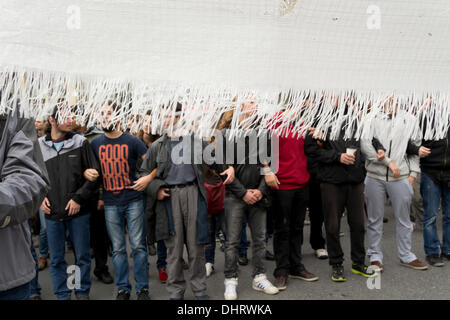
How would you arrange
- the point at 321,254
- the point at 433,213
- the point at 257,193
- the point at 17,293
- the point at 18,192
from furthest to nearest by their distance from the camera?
the point at 321,254, the point at 433,213, the point at 257,193, the point at 17,293, the point at 18,192

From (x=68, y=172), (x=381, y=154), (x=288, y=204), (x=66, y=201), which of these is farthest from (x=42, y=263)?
(x=381, y=154)

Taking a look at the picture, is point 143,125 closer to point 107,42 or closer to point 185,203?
point 107,42

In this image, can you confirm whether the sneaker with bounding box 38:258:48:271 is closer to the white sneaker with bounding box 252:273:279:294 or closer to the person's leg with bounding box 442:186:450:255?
the white sneaker with bounding box 252:273:279:294

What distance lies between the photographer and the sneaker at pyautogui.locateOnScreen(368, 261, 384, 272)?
3691 millimetres

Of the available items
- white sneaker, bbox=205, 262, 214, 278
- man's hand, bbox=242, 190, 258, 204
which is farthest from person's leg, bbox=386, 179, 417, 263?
white sneaker, bbox=205, 262, 214, 278

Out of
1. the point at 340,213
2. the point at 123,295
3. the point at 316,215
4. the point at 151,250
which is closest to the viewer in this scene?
the point at 123,295

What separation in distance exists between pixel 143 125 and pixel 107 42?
8.8 inches

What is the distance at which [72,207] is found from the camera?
10.4ft

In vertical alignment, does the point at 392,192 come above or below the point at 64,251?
above

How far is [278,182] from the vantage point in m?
3.47

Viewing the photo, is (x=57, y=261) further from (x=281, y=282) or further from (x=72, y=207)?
(x=281, y=282)

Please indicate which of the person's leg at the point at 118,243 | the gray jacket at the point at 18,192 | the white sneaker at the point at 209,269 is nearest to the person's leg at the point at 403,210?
the white sneaker at the point at 209,269

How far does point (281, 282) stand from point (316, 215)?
47.4 inches

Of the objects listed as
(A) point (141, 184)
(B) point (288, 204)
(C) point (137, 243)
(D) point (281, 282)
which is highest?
(A) point (141, 184)
